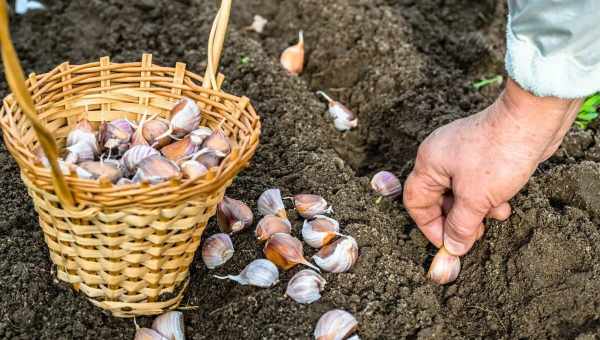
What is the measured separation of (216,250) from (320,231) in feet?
1.02

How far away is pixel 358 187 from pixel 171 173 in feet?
2.93

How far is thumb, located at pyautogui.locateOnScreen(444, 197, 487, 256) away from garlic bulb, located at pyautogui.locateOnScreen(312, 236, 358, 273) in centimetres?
30

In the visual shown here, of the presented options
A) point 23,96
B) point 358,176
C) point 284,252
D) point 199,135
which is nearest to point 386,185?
point 358,176

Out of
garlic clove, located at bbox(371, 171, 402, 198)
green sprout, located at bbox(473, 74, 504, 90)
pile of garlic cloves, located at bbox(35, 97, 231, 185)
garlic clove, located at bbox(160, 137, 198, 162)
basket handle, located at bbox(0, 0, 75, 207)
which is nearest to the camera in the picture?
basket handle, located at bbox(0, 0, 75, 207)

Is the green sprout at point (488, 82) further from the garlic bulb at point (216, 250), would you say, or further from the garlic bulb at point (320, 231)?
the garlic bulb at point (216, 250)

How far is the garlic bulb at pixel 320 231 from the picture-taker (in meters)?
2.30

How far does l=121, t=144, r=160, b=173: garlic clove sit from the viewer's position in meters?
1.99

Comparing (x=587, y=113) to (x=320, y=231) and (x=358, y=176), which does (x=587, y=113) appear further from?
(x=320, y=231)

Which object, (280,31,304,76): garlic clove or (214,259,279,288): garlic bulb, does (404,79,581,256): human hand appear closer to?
(214,259,279,288): garlic bulb

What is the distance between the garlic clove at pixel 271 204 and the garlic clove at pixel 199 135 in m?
0.39

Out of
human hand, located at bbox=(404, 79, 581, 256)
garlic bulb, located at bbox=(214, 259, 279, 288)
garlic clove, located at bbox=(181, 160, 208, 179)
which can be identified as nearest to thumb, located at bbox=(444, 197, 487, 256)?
human hand, located at bbox=(404, 79, 581, 256)

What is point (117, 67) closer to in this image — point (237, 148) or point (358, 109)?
point (237, 148)

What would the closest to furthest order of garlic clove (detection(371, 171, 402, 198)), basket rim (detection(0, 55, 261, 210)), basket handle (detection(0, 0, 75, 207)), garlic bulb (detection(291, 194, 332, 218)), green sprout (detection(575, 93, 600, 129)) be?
1. basket handle (detection(0, 0, 75, 207))
2. basket rim (detection(0, 55, 261, 210))
3. garlic bulb (detection(291, 194, 332, 218))
4. garlic clove (detection(371, 171, 402, 198))
5. green sprout (detection(575, 93, 600, 129))

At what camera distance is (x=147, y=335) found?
6.81 feet
